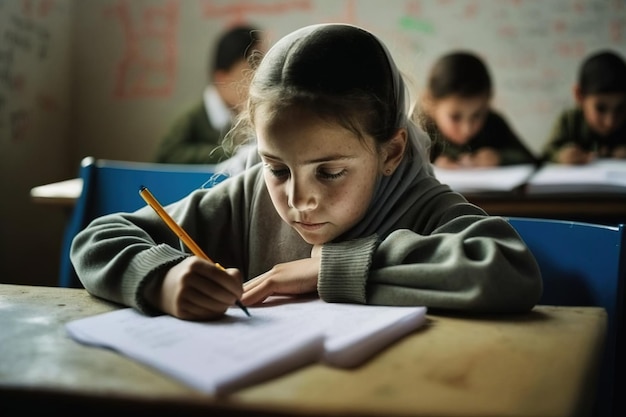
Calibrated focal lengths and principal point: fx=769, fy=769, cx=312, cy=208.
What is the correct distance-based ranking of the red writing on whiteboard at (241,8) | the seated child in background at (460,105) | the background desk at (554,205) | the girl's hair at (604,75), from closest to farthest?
the background desk at (554,205), the seated child in background at (460,105), the girl's hair at (604,75), the red writing on whiteboard at (241,8)

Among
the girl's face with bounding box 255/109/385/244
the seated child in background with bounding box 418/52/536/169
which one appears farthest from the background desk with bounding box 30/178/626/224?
the girl's face with bounding box 255/109/385/244

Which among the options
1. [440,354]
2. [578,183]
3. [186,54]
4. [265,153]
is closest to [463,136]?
[578,183]

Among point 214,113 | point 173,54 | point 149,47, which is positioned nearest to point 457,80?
point 214,113

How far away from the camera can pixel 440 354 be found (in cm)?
80

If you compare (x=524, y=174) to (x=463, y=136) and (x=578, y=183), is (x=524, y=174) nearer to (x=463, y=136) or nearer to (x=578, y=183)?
(x=578, y=183)

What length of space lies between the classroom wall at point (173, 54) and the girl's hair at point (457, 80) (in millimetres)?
306

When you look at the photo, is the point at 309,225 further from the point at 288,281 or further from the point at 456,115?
the point at 456,115

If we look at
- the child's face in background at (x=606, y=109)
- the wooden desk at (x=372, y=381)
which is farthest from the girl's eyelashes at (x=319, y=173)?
the child's face in background at (x=606, y=109)

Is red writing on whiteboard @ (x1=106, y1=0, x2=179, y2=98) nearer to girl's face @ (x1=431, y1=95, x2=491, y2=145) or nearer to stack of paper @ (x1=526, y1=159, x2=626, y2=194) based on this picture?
girl's face @ (x1=431, y1=95, x2=491, y2=145)

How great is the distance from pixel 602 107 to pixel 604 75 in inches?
5.7

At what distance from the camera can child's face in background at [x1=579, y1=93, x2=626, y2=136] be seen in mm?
3541

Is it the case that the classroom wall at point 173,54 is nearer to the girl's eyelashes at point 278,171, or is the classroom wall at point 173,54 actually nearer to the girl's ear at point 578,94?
the girl's ear at point 578,94

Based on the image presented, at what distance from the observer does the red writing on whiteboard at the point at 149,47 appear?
4004mm

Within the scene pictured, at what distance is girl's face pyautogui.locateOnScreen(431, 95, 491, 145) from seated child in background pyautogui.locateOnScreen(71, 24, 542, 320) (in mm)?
1937
